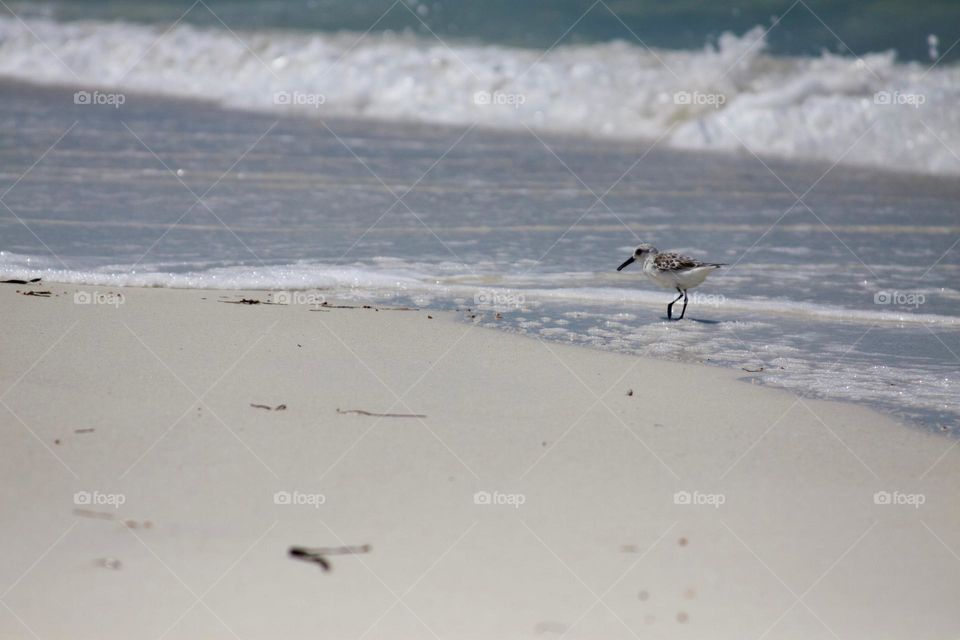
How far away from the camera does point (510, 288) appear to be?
23.1 ft

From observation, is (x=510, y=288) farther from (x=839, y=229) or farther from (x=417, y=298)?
(x=839, y=229)

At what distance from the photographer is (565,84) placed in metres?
15.2

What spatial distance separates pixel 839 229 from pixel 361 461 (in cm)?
596

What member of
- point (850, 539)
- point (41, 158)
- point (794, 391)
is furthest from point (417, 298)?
point (41, 158)

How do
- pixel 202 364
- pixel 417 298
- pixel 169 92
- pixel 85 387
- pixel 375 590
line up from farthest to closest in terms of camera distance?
pixel 169 92 → pixel 417 298 → pixel 202 364 → pixel 85 387 → pixel 375 590
